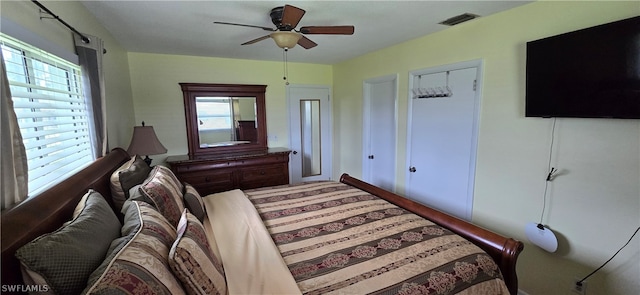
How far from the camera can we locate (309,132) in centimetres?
465

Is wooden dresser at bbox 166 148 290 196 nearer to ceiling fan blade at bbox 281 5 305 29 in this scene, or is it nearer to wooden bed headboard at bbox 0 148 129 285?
wooden bed headboard at bbox 0 148 129 285

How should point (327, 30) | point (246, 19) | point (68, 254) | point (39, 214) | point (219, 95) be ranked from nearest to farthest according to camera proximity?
point (68, 254) < point (39, 214) < point (327, 30) < point (246, 19) < point (219, 95)

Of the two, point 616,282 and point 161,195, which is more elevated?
point 161,195

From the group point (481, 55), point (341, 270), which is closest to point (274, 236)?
point (341, 270)

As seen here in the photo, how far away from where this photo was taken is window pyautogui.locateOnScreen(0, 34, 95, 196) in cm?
117

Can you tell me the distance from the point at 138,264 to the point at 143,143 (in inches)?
89.3

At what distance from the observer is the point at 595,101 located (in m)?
1.57

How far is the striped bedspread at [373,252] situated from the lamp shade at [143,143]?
1482mm

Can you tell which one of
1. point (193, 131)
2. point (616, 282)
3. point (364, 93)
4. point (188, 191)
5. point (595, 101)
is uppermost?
point (364, 93)

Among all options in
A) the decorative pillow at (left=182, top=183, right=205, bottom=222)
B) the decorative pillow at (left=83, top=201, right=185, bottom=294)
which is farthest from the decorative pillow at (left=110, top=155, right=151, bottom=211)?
the decorative pillow at (left=83, top=201, right=185, bottom=294)

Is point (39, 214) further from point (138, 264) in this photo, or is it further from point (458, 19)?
point (458, 19)

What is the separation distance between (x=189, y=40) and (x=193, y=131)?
4.56ft

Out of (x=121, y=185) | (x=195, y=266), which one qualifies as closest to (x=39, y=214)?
(x=195, y=266)

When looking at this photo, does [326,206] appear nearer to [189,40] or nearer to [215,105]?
[189,40]
